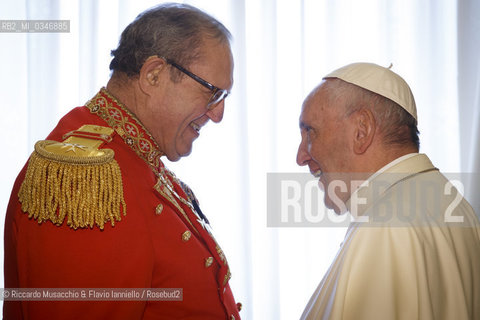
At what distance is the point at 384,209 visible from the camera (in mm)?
1399

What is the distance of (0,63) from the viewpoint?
2680 mm

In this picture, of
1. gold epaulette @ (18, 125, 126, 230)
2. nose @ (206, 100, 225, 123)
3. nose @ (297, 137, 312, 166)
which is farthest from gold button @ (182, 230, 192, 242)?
nose @ (297, 137, 312, 166)

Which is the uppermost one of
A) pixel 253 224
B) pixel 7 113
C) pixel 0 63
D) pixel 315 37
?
pixel 315 37

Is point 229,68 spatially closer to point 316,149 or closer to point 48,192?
point 316,149

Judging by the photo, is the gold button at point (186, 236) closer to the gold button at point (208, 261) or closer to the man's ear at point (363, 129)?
the gold button at point (208, 261)

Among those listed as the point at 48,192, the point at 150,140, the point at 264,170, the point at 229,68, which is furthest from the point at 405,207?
the point at 264,170

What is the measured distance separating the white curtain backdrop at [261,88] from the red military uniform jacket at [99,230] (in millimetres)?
1444

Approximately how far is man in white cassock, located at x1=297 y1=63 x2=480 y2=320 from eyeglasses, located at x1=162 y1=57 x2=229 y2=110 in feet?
1.21

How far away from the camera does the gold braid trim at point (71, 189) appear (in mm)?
1086

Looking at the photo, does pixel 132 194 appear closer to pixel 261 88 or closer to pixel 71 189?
pixel 71 189

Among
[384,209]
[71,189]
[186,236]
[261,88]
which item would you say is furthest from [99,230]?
[261,88]

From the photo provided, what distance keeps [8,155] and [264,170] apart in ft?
5.07

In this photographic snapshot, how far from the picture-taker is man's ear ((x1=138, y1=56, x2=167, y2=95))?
1.35 metres

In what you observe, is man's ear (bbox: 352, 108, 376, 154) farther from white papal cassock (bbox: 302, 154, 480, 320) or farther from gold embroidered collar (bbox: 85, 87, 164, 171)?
gold embroidered collar (bbox: 85, 87, 164, 171)
